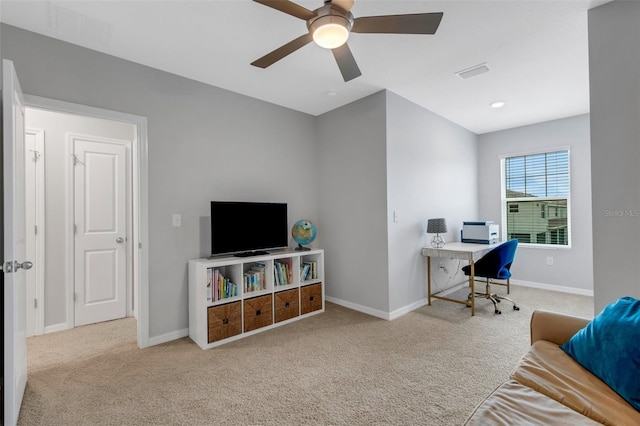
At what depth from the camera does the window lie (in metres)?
4.36

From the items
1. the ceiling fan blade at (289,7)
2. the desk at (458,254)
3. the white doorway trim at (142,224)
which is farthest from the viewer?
the desk at (458,254)

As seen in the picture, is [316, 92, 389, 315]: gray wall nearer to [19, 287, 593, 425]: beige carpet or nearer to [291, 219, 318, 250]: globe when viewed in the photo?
[291, 219, 318, 250]: globe

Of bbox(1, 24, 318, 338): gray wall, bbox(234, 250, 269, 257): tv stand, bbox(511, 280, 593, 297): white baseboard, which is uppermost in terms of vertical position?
bbox(1, 24, 318, 338): gray wall

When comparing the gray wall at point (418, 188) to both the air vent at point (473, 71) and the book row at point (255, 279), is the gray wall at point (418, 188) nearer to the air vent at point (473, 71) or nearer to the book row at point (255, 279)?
the air vent at point (473, 71)

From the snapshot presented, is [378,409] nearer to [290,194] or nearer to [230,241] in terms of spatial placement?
[230,241]

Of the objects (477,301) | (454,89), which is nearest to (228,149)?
(454,89)

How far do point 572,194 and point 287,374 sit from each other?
4544 mm

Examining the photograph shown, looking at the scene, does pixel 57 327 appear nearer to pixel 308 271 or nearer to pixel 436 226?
pixel 308 271

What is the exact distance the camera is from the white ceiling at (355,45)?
199 cm

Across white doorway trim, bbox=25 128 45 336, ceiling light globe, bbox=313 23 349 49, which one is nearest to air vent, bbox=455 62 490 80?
ceiling light globe, bbox=313 23 349 49

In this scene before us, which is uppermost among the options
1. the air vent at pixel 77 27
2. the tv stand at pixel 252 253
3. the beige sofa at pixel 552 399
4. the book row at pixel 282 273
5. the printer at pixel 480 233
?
the air vent at pixel 77 27

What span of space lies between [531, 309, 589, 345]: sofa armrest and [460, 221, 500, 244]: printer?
8.28 feet

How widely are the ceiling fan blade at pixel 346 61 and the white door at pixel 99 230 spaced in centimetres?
290

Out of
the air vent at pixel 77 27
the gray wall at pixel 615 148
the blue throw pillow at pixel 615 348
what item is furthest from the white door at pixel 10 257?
the gray wall at pixel 615 148
